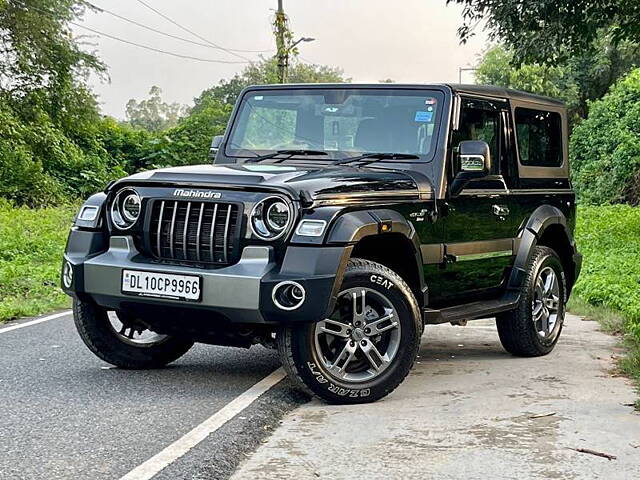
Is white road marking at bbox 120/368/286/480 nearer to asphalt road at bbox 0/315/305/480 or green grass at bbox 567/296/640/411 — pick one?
asphalt road at bbox 0/315/305/480

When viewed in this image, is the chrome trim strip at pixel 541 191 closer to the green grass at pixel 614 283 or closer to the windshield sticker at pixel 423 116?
the windshield sticker at pixel 423 116

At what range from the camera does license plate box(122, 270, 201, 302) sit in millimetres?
6418

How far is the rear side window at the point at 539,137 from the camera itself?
340 inches

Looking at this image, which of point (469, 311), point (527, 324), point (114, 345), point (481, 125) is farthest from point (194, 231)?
point (527, 324)

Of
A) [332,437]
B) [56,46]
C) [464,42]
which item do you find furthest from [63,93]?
[332,437]

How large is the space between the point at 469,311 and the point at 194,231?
2.15m

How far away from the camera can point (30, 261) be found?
16.2 meters

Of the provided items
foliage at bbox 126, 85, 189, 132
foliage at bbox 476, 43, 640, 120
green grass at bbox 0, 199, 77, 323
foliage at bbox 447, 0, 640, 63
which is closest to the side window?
green grass at bbox 0, 199, 77, 323

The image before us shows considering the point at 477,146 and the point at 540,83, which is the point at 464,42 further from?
the point at 540,83

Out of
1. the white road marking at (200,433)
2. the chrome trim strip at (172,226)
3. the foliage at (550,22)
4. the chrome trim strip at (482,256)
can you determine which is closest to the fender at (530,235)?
the chrome trim strip at (482,256)

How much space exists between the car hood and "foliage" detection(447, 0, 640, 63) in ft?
36.6

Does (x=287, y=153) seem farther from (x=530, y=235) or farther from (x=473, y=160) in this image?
(x=530, y=235)

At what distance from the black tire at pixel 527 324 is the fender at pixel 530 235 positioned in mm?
76

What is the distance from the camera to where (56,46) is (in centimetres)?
3234
